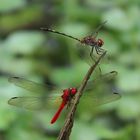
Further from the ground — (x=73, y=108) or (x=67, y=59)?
(x=73, y=108)

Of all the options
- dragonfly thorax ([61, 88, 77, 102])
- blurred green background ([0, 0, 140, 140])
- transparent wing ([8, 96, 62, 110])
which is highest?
dragonfly thorax ([61, 88, 77, 102])

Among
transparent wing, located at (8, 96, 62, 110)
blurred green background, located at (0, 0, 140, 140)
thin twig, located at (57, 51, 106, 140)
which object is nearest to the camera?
thin twig, located at (57, 51, 106, 140)

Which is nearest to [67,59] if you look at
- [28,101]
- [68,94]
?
[28,101]

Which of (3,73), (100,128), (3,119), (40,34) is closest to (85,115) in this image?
(100,128)

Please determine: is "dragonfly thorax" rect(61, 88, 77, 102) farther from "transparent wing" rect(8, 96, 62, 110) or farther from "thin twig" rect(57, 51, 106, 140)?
"transparent wing" rect(8, 96, 62, 110)

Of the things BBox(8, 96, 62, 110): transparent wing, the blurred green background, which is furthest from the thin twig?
the blurred green background

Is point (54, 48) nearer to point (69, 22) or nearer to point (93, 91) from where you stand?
point (69, 22)

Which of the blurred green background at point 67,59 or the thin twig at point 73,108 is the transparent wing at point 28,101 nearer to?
the thin twig at point 73,108

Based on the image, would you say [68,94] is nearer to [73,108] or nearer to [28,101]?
[73,108]
